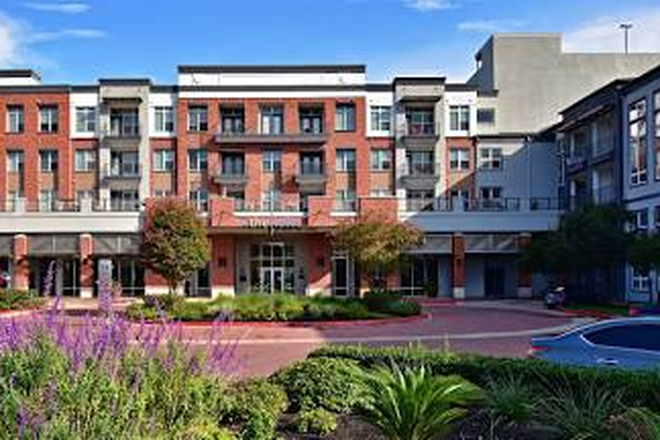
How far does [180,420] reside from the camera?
5.52m

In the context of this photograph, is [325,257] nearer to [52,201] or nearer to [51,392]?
[52,201]

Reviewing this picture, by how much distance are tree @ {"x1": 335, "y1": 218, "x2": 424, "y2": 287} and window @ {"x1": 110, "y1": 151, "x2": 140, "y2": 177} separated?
91.1 ft

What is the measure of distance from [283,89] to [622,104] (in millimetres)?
25135

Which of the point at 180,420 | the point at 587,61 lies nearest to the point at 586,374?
the point at 180,420

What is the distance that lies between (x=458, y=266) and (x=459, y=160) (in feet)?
34.7

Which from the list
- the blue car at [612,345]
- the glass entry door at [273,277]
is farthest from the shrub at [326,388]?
the glass entry door at [273,277]

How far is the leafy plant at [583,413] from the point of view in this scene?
263 inches

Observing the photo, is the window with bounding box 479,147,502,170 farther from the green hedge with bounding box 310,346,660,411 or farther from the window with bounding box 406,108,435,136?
the green hedge with bounding box 310,346,660,411

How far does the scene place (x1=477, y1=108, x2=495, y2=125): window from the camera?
65181 mm

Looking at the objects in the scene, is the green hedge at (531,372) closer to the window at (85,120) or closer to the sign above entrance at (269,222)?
the sign above entrance at (269,222)

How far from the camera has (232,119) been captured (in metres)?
58.9

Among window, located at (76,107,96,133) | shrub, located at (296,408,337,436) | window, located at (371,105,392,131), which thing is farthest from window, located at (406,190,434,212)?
shrub, located at (296,408,337,436)

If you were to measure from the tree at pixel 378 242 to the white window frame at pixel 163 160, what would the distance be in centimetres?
2651

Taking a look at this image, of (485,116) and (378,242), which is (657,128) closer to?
(378,242)
